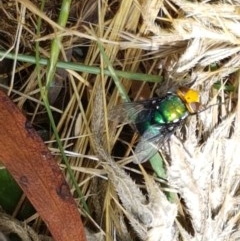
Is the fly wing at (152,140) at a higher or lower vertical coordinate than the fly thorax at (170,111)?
lower

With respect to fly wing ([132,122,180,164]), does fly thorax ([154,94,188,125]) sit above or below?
above

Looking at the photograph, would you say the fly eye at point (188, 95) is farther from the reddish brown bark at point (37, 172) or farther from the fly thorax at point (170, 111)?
the reddish brown bark at point (37, 172)

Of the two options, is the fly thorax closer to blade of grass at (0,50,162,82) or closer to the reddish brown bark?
blade of grass at (0,50,162,82)

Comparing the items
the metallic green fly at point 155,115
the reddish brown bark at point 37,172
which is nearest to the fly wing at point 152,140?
the metallic green fly at point 155,115

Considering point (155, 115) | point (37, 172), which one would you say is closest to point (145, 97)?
point (155, 115)

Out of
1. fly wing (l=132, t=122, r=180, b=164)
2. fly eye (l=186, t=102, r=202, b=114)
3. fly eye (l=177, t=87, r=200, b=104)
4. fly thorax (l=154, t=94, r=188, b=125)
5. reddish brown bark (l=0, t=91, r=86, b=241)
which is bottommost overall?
reddish brown bark (l=0, t=91, r=86, b=241)

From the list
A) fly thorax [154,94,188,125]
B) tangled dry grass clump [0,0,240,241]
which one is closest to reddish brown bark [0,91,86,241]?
tangled dry grass clump [0,0,240,241]
